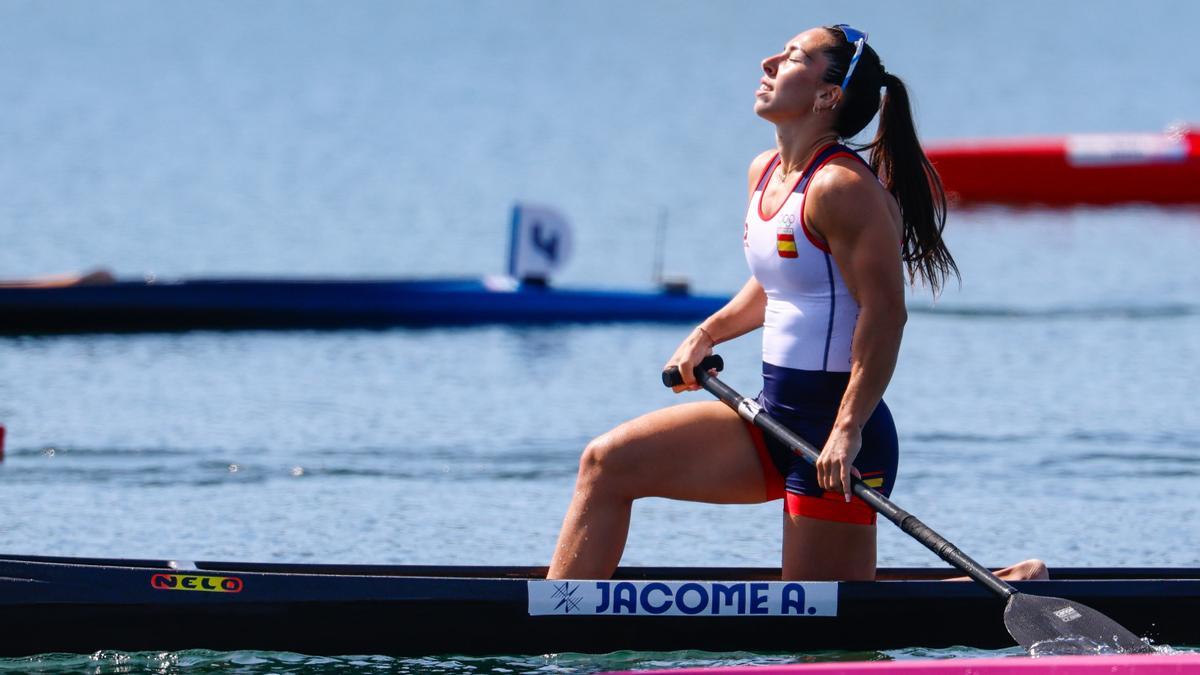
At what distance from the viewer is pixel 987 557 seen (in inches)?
315

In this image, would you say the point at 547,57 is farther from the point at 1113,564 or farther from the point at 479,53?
the point at 1113,564

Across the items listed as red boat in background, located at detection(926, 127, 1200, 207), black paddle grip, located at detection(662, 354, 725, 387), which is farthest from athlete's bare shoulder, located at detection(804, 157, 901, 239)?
red boat in background, located at detection(926, 127, 1200, 207)

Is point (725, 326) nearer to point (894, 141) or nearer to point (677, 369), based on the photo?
point (677, 369)

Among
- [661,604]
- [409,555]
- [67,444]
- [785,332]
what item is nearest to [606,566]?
[661,604]

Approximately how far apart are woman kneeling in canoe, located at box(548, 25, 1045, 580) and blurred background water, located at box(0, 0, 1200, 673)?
43cm

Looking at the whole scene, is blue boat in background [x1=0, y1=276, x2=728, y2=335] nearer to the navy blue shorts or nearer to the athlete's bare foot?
the athlete's bare foot

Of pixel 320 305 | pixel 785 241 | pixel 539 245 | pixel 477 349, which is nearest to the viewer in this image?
pixel 785 241

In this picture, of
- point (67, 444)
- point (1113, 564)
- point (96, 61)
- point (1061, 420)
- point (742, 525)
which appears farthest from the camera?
point (96, 61)

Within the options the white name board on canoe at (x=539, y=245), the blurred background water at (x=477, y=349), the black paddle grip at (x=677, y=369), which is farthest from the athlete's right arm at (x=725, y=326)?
the white name board on canoe at (x=539, y=245)

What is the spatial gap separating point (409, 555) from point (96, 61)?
3912cm

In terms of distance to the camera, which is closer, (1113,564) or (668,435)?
(668,435)

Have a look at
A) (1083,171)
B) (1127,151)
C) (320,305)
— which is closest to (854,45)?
(320,305)

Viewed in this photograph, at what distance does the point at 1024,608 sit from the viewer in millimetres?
5660

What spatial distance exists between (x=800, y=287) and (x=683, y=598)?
3.02 ft
